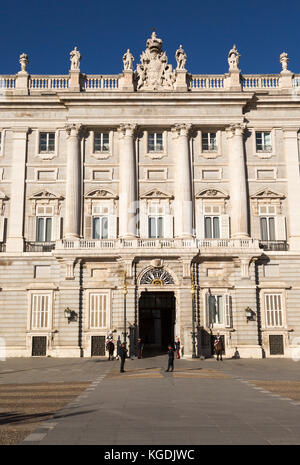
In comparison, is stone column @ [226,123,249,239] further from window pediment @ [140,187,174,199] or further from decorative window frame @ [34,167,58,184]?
decorative window frame @ [34,167,58,184]

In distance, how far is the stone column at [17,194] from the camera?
41062mm

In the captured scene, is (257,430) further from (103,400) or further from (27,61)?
(27,61)

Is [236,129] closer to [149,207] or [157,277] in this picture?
[149,207]

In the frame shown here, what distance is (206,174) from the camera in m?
43.0

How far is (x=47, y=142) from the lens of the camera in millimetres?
43781

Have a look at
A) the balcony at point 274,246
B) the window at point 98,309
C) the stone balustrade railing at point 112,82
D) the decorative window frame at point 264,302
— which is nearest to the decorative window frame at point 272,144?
the stone balustrade railing at point 112,82

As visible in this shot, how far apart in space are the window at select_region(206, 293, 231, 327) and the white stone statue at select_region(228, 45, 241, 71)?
20814mm

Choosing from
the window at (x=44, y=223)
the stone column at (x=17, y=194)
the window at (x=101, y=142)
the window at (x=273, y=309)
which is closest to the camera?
the window at (x=273, y=309)

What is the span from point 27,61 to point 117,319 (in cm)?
2536

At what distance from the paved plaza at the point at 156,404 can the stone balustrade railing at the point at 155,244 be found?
444 inches

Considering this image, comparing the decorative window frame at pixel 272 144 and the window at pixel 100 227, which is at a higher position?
the decorative window frame at pixel 272 144

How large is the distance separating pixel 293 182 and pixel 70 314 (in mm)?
22209

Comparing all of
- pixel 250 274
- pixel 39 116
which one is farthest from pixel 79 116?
pixel 250 274

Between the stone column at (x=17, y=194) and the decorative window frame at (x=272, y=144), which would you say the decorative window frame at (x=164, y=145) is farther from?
the stone column at (x=17, y=194)
